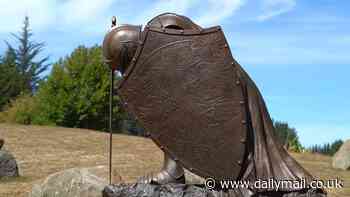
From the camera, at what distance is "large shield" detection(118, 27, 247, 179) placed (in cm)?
527

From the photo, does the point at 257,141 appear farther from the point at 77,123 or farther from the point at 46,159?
the point at 77,123

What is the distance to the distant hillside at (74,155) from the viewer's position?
14.4 m

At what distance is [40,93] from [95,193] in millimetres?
25756

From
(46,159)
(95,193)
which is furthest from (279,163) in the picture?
(46,159)

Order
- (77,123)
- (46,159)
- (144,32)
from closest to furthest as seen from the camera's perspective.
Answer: (144,32) → (46,159) → (77,123)

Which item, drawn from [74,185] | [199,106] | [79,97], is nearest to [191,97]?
[199,106]

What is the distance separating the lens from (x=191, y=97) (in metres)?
5.37

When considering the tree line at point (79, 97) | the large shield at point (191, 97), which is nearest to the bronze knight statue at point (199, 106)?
the large shield at point (191, 97)

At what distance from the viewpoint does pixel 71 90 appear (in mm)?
32469

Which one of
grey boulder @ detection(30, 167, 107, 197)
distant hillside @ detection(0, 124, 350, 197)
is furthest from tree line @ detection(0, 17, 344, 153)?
grey boulder @ detection(30, 167, 107, 197)

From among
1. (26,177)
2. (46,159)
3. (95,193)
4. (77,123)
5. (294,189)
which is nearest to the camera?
(294,189)

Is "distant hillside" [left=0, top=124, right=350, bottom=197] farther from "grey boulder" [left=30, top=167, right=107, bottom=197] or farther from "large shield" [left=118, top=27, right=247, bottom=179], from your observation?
"large shield" [left=118, top=27, right=247, bottom=179]

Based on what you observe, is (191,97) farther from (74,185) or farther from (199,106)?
(74,185)

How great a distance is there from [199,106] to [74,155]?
14.7 metres
